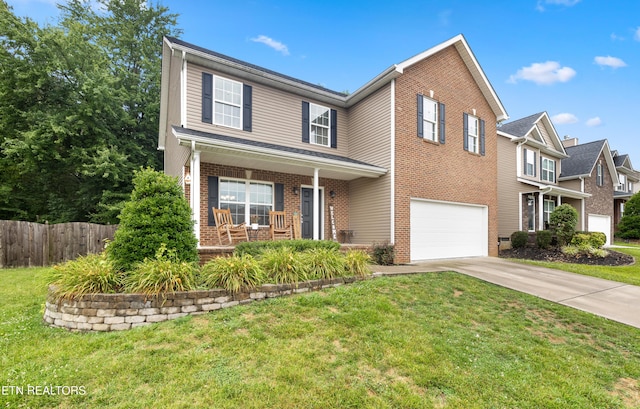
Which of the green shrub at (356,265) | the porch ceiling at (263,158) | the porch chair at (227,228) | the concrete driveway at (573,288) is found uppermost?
the porch ceiling at (263,158)

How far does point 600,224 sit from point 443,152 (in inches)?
640

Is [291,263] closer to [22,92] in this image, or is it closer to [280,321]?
[280,321]

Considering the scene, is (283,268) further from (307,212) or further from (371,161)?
(371,161)

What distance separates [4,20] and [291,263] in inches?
674

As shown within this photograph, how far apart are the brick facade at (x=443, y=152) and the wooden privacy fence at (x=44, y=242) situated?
9.85 meters

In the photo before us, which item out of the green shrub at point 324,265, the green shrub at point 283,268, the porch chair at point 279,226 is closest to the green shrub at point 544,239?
the porch chair at point 279,226

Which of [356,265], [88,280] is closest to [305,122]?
[356,265]

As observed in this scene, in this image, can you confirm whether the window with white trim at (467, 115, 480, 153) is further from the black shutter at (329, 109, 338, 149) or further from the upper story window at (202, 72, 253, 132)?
the upper story window at (202, 72, 253, 132)

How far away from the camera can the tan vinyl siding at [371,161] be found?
30.5ft

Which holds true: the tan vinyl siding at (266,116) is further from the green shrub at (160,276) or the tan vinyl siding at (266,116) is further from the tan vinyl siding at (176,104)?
the green shrub at (160,276)

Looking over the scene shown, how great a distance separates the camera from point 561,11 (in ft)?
38.6

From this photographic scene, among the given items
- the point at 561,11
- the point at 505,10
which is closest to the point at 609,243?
the point at 561,11

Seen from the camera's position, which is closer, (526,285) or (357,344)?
(357,344)

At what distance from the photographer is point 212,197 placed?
816cm
